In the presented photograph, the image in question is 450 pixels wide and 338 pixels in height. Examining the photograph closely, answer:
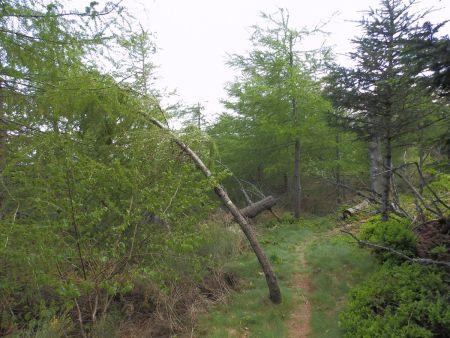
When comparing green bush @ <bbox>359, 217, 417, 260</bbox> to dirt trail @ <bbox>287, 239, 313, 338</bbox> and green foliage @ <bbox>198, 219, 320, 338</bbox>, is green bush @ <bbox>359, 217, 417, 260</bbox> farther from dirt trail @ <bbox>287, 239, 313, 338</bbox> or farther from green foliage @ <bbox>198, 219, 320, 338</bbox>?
green foliage @ <bbox>198, 219, 320, 338</bbox>

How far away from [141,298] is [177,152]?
3095 millimetres

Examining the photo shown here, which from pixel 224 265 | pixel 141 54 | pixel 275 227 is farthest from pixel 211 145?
pixel 275 227

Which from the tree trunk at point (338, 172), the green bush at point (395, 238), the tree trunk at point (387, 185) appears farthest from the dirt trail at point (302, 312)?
the tree trunk at point (338, 172)

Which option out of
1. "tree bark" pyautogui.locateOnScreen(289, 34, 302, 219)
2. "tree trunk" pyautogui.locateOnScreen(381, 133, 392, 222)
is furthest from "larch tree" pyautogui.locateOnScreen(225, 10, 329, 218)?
"tree trunk" pyautogui.locateOnScreen(381, 133, 392, 222)

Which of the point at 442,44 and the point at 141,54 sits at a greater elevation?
the point at 141,54

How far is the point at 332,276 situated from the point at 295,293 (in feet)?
3.58

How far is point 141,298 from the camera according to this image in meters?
6.72

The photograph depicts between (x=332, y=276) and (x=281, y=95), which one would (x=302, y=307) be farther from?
(x=281, y=95)

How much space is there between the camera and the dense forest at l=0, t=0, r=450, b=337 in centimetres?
403

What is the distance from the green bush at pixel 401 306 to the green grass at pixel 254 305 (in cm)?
141

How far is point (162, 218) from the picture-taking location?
4.74 meters

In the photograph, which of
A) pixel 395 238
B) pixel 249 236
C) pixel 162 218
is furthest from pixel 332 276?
pixel 162 218

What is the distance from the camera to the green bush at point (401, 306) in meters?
4.19

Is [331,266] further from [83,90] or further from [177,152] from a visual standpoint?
[83,90]
